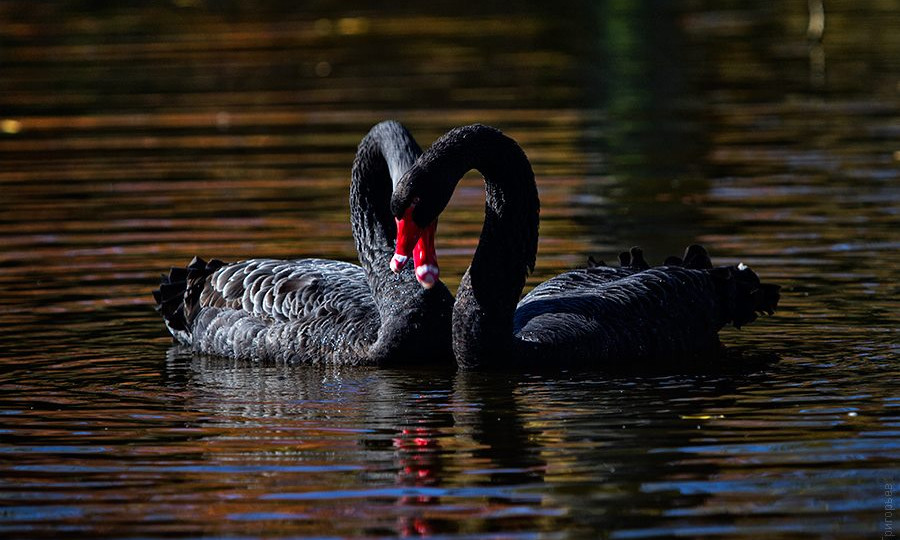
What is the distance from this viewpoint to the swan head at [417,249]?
9.08 m

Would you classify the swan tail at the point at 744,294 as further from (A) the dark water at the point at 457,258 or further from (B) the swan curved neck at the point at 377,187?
(B) the swan curved neck at the point at 377,187

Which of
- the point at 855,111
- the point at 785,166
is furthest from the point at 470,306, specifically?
the point at 855,111

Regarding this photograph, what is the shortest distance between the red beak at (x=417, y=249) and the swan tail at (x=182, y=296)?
7.30 feet

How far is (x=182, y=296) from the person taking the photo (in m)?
11.2

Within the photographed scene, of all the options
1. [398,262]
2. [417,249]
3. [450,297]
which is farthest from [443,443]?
[450,297]

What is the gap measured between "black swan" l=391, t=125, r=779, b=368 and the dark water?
23 cm

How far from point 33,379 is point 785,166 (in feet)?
27.3

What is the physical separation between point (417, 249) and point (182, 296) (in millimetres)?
2454

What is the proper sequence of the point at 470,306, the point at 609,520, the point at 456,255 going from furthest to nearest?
the point at 456,255 → the point at 470,306 → the point at 609,520

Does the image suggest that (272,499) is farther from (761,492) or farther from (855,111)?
(855,111)

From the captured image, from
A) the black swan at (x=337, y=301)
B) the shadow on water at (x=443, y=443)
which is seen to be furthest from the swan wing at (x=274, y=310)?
the shadow on water at (x=443, y=443)

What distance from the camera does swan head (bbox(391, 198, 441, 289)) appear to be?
29.8ft

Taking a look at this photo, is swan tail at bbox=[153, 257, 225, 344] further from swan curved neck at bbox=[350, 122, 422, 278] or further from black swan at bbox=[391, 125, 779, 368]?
black swan at bbox=[391, 125, 779, 368]

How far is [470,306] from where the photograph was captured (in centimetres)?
950
